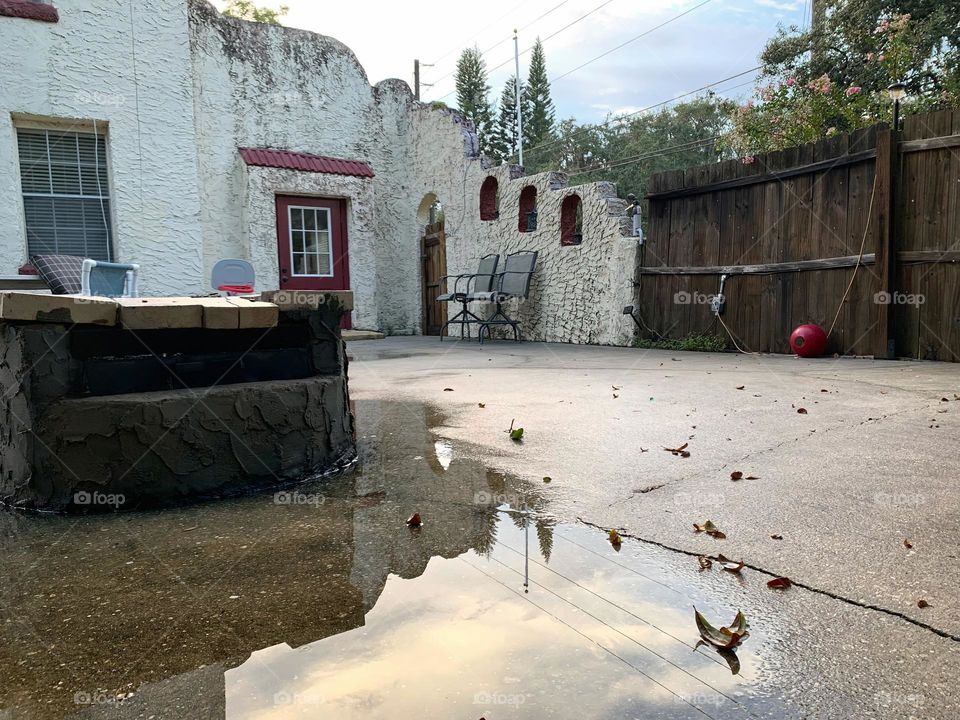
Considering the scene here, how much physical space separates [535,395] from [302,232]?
21.9 feet

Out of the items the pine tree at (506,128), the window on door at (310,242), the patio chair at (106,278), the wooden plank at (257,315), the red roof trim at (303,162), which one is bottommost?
the wooden plank at (257,315)

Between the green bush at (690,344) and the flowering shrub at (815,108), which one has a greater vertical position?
the flowering shrub at (815,108)

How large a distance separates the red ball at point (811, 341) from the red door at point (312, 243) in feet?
21.2

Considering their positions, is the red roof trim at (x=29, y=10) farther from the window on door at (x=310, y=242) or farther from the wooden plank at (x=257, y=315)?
the wooden plank at (x=257, y=315)

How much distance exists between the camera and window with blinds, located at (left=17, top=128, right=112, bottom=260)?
7.58m

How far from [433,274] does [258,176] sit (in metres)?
3.25

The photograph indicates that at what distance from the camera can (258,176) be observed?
885 centimetres

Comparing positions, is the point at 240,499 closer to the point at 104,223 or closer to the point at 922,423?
the point at 922,423

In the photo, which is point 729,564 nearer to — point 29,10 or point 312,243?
point 312,243

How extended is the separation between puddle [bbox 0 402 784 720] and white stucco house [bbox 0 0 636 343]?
6.39 m

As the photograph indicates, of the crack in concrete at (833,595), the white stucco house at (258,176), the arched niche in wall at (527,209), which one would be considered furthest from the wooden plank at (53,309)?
the arched niche in wall at (527,209)

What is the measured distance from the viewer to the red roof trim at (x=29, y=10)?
7.16 metres

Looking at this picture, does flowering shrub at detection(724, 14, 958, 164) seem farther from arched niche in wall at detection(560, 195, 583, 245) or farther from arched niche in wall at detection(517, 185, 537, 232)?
arched niche in wall at detection(517, 185, 537, 232)

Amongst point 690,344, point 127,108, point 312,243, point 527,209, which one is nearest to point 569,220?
point 527,209
